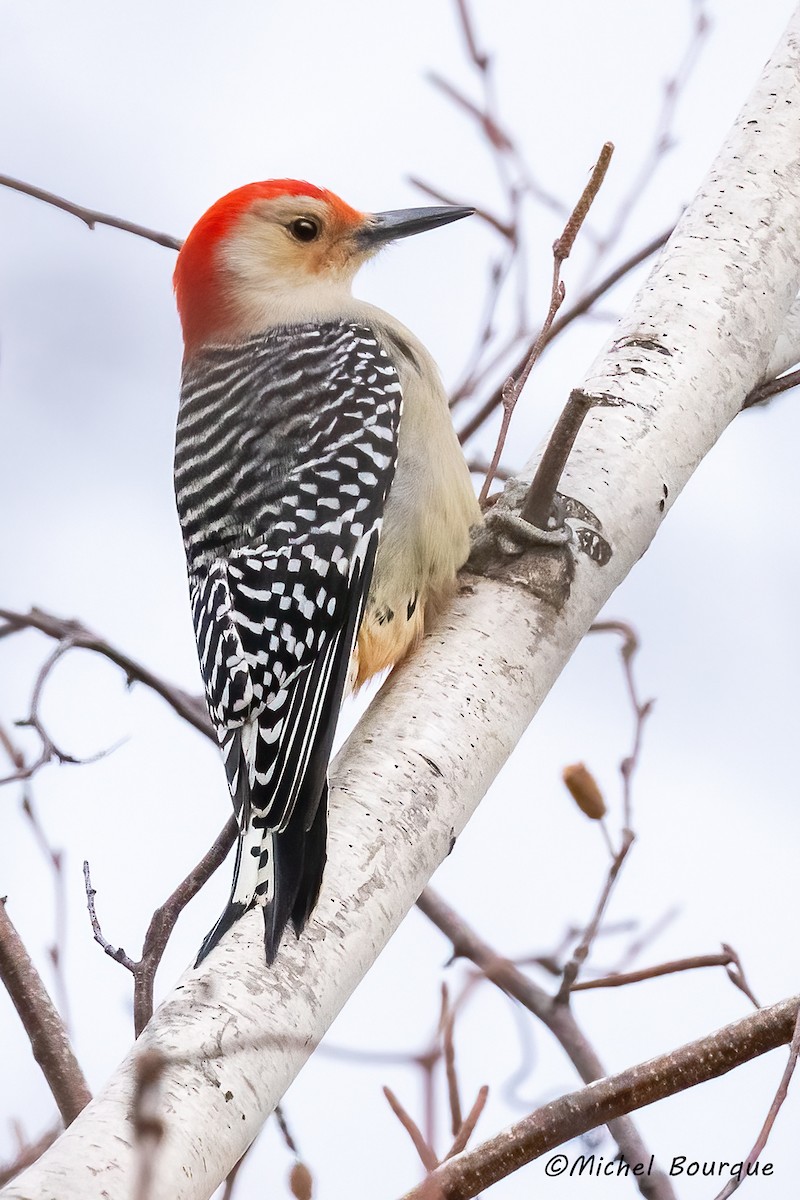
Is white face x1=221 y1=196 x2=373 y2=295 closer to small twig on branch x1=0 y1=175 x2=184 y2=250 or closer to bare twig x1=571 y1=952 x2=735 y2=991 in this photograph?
small twig on branch x1=0 y1=175 x2=184 y2=250

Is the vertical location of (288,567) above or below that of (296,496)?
below

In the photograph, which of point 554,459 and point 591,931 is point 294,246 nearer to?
point 554,459

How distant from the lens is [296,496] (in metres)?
2.90

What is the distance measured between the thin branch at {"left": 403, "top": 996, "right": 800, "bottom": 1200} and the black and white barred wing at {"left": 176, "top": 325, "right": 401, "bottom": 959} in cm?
68

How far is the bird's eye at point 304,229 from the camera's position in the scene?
3828 mm

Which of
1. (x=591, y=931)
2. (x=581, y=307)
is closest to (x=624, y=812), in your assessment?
(x=591, y=931)

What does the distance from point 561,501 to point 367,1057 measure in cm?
123

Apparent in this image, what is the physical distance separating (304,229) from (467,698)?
6.64 ft

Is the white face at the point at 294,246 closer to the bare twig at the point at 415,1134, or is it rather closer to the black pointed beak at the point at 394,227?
the black pointed beak at the point at 394,227

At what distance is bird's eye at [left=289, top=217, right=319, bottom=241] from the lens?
3.83 m

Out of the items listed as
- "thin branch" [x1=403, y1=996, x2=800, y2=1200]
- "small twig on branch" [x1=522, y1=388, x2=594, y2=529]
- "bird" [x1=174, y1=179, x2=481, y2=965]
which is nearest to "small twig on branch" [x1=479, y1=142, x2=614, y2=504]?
"small twig on branch" [x1=522, y1=388, x2=594, y2=529]

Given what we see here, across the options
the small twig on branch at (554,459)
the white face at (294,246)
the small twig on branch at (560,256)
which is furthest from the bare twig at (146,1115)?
the white face at (294,246)

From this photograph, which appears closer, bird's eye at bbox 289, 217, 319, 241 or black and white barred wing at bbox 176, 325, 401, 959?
black and white barred wing at bbox 176, 325, 401, 959

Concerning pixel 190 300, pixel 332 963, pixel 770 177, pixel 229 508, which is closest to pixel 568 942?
pixel 332 963
